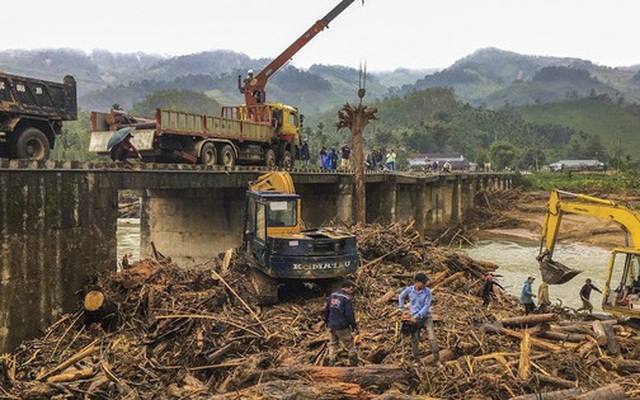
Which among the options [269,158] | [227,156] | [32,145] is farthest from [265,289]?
[269,158]

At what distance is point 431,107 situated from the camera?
172375 millimetres

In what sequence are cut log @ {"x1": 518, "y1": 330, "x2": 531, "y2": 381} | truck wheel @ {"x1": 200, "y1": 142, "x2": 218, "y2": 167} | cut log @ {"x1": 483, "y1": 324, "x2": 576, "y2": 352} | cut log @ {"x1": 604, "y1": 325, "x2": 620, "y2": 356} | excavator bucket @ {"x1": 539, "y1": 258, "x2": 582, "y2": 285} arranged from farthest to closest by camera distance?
truck wheel @ {"x1": 200, "y1": 142, "x2": 218, "y2": 167}, excavator bucket @ {"x1": 539, "y1": 258, "x2": 582, "y2": 285}, cut log @ {"x1": 604, "y1": 325, "x2": 620, "y2": 356}, cut log @ {"x1": 483, "y1": 324, "x2": 576, "y2": 352}, cut log @ {"x1": 518, "y1": 330, "x2": 531, "y2": 381}

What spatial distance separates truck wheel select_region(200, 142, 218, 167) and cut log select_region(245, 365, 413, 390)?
1194cm

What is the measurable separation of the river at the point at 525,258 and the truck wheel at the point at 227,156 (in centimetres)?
697

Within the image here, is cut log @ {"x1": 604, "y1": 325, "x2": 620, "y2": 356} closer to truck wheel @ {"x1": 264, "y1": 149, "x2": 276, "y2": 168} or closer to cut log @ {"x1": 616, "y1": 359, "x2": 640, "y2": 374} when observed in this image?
cut log @ {"x1": 616, "y1": 359, "x2": 640, "y2": 374}

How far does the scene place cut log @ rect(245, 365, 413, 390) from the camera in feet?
27.7

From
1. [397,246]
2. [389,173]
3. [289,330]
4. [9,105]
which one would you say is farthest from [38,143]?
[389,173]

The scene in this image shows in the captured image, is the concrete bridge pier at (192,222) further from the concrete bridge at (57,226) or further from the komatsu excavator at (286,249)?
the komatsu excavator at (286,249)

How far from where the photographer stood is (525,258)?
31422 mm

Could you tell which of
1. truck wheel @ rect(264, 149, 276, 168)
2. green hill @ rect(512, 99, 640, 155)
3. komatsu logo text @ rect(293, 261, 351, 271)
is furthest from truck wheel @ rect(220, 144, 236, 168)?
green hill @ rect(512, 99, 640, 155)

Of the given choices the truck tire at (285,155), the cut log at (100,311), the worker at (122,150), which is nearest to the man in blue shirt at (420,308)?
the cut log at (100,311)

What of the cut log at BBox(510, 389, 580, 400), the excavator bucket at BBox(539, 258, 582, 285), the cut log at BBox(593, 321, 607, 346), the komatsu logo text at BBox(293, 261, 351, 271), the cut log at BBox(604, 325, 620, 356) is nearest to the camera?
the cut log at BBox(510, 389, 580, 400)

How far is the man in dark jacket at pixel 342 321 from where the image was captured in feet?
28.8

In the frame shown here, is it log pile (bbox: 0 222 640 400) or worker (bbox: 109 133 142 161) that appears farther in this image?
worker (bbox: 109 133 142 161)
